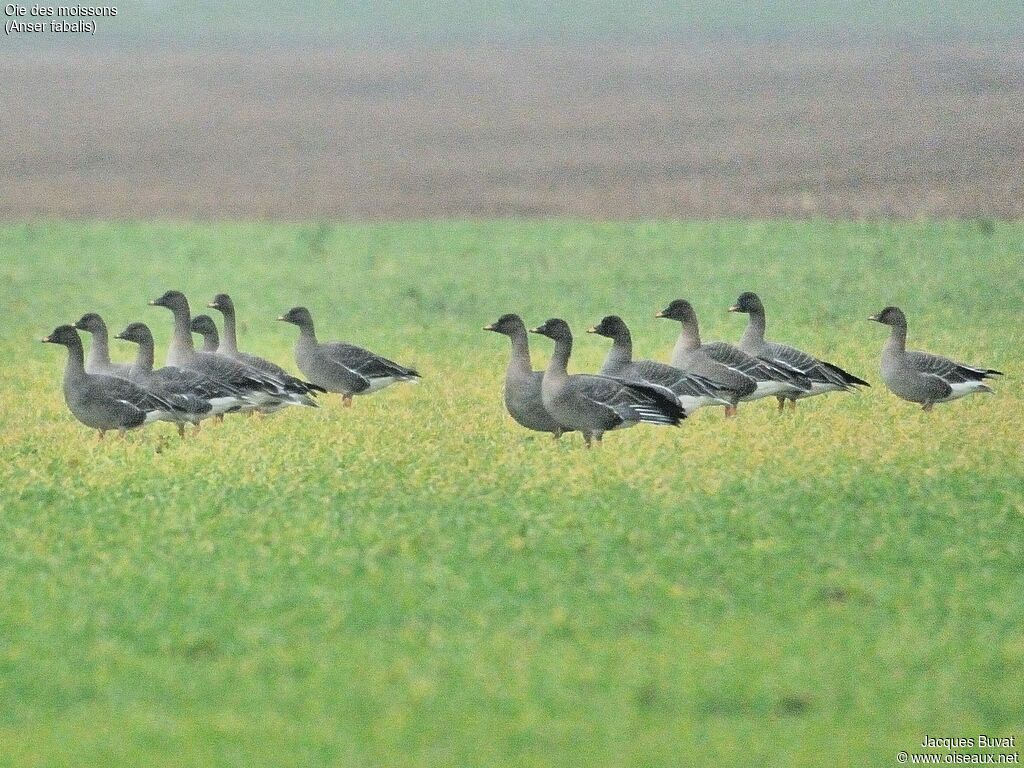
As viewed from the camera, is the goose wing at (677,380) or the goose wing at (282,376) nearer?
the goose wing at (677,380)

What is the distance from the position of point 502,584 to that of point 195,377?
735 cm

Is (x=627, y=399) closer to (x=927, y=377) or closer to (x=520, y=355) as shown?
(x=520, y=355)

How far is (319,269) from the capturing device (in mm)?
39094

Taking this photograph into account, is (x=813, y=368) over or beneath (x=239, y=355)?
beneath

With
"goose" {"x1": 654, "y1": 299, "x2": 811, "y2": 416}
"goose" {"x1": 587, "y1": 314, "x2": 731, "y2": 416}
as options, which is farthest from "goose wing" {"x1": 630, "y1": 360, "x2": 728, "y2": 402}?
"goose" {"x1": 654, "y1": 299, "x2": 811, "y2": 416}

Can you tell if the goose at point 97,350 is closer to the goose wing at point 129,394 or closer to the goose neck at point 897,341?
the goose wing at point 129,394

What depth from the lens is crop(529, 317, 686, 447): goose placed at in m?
17.4

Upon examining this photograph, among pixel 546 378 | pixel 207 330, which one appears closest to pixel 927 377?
pixel 546 378

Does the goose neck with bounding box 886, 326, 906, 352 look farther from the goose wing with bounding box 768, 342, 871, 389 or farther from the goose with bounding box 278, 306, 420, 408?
the goose with bounding box 278, 306, 420, 408

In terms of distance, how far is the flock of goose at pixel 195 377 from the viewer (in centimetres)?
1823

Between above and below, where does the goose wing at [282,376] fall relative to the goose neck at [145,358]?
below

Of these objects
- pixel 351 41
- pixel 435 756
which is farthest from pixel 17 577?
pixel 351 41

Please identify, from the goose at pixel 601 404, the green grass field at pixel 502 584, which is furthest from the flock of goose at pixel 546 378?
the green grass field at pixel 502 584

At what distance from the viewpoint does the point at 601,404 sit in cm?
1742
